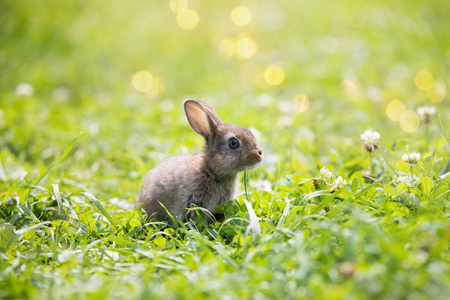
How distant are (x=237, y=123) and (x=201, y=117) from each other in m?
1.82

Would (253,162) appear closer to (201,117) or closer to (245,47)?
(201,117)

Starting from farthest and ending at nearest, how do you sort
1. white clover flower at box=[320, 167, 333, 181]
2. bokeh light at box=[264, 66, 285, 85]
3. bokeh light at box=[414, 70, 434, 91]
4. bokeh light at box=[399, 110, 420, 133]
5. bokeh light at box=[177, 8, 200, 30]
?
bokeh light at box=[177, 8, 200, 30]
bokeh light at box=[264, 66, 285, 85]
bokeh light at box=[414, 70, 434, 91]
bokeh light at box=[399, 110, 420, 133]
white clover flower at box=[320, 167, 333, 181]

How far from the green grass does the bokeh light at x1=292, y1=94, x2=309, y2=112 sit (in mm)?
132

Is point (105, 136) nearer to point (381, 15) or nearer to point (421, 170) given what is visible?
point (421, 170)

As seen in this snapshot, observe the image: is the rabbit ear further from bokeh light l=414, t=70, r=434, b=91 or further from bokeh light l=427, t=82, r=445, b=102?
bokeh light l=414, t=70, r=434, b=91

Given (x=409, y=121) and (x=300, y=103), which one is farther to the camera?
(x=300, y=103)

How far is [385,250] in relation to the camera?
2.42 m

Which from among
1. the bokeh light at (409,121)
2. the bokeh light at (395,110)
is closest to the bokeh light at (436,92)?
the bokeh light at (395,110)

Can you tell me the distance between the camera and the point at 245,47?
10781 mm

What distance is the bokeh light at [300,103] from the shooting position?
740cm

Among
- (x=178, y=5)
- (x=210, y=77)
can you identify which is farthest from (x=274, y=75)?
(x=178, y=5)

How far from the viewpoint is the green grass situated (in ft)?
8.66

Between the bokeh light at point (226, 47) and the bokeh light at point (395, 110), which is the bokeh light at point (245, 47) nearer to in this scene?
the bokeh light at point (226, 47)

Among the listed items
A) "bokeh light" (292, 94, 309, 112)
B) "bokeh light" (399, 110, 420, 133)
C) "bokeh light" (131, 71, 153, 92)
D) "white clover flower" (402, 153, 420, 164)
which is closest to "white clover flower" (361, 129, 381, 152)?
"white clover flower" (402, 153, 420, 164)
